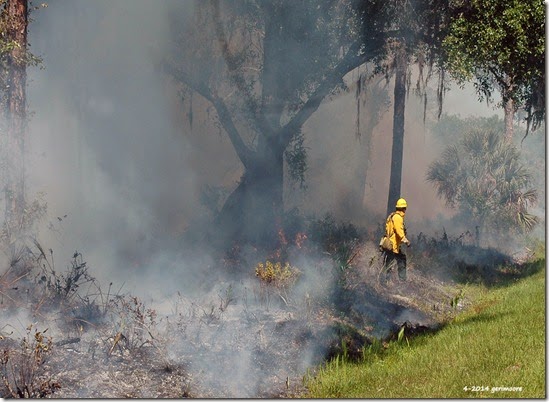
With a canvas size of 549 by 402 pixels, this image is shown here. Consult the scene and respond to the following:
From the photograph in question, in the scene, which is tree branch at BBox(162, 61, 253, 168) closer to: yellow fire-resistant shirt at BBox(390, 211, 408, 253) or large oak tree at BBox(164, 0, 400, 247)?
large oak tree at BBox(164, 0, 400, 247)

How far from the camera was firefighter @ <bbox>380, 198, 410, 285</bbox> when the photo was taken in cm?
1162

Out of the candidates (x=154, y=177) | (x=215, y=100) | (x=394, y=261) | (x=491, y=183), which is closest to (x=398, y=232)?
(x=394, y=261)

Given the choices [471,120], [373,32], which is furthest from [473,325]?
[471,120]

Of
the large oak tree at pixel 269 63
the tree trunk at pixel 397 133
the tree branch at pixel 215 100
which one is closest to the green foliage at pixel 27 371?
the large oak tree at pixel 269 63

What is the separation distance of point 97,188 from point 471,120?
928 inches

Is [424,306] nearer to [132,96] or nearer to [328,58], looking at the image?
[328,58]

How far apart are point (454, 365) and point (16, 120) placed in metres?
6.66

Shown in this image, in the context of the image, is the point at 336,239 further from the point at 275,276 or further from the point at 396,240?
the point at 275,276

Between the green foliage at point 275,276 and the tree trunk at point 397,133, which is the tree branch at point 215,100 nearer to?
the tree trunk at point 397,133

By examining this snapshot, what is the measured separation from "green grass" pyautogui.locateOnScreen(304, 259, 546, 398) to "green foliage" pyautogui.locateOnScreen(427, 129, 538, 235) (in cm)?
840

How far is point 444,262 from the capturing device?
48.4ft

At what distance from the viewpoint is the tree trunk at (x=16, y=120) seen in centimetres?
1035

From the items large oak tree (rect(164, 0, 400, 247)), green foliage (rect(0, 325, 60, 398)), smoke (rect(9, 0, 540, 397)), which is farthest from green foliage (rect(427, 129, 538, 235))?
green foliage (rect(0, 325, 60, 398))

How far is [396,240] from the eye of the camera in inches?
462
